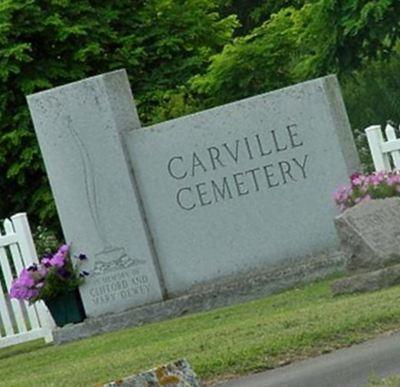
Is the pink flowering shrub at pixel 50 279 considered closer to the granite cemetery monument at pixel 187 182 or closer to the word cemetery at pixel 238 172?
the granite cemetery monument at pixel 187 182

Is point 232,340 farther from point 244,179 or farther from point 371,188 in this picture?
point 244,179

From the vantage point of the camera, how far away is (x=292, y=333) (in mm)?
11672

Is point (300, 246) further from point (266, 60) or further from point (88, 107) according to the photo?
point (266, 60)

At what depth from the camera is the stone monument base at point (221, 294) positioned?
1709 centimetres

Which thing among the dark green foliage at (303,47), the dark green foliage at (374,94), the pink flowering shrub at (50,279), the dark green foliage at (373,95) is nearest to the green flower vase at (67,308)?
the pink flowering shrub at (50,279)

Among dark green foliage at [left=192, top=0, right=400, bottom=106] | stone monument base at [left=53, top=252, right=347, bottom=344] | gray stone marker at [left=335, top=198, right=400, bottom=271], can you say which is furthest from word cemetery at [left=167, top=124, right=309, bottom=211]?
dark green foliage at [left=192, top=0, right=400, bottom=106]

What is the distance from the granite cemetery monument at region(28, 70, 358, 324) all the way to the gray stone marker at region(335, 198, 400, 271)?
2.13 meters

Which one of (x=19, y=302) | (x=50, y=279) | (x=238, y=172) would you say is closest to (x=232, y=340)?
(x=238, y=172)

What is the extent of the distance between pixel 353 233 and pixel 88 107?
398cm

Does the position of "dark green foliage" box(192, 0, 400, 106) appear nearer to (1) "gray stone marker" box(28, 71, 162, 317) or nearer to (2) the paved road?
(1) "gray stone marker" box(28, 71, 162, 317)

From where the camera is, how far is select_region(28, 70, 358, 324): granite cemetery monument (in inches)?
681

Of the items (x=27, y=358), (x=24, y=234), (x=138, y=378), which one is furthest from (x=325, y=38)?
(x=138, y=378)

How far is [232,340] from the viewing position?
12.4 meters

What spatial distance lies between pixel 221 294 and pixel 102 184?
65.5 inches
